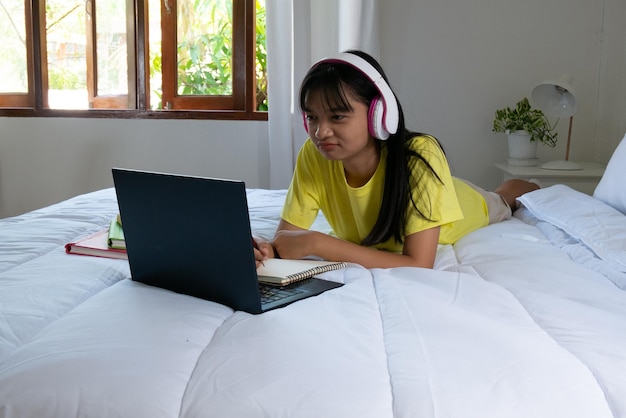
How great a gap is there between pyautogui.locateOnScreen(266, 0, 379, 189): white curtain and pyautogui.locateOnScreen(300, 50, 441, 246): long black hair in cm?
168

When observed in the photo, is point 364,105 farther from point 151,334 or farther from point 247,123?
point 247,123

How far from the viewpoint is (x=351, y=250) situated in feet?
4.32

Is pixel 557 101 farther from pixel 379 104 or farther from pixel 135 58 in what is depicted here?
pixel 135 58

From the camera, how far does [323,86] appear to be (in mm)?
1359

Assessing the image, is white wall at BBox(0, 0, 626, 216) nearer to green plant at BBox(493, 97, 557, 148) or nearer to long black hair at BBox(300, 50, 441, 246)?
green plant at BBox(493, 97, 557, 148)

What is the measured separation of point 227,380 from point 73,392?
18 cm

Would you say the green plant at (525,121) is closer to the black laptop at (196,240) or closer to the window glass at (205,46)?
the window glass at (205,46)

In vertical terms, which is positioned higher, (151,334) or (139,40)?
(139,40)

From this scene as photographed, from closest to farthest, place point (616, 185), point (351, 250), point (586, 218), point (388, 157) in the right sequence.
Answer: point (351, 250)
point (388, 157)
point (586, 218)
point (616, 185)

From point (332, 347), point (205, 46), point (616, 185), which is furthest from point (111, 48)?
point (332, 347)

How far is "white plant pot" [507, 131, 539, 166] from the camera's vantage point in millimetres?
2840

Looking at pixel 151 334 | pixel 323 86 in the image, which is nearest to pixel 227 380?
pixel 151 334

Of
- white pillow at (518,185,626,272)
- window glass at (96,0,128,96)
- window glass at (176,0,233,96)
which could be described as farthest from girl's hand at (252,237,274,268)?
window glass at (96,0,128,96)

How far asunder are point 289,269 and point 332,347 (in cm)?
34
